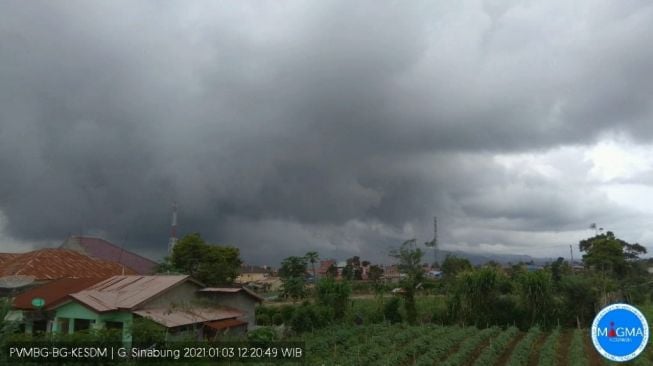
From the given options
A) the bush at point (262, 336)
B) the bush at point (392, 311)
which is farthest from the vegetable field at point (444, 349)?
the bush at point (392, 311)

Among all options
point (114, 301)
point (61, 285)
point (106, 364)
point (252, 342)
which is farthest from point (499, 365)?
point (61, 285)

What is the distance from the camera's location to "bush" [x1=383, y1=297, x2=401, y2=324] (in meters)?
28.0

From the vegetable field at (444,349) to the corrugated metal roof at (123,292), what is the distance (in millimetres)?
6750

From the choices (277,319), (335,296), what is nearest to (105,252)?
(277,319)

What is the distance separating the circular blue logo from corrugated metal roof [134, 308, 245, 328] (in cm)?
1630

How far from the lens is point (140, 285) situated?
65.7 ft

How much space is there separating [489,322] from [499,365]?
1117cm

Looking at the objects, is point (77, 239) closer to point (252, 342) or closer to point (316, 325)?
point (316, 325)

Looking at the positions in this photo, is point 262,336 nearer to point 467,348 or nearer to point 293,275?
point 467,348

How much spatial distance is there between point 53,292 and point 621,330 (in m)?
23.5

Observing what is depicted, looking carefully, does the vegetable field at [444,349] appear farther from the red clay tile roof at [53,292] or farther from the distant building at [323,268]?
the distant building at [323,268]

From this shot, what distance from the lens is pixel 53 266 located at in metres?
27.6

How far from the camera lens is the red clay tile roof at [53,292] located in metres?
19.0

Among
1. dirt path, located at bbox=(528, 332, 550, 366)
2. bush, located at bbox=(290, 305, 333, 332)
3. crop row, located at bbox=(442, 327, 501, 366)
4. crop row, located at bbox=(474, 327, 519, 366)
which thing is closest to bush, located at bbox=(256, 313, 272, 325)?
bush, located at bbox=(290, 305, 333, 332)
